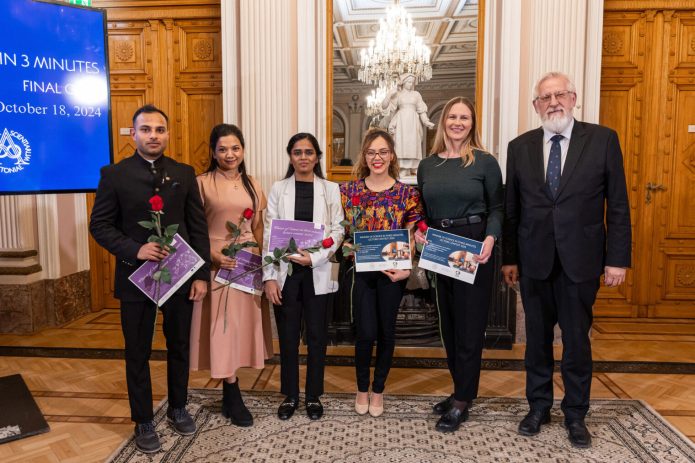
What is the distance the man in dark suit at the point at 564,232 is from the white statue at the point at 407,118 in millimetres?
1688

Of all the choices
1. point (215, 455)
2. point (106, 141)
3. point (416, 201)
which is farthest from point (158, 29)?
point (215, 455)

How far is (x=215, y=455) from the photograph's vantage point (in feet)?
8.25

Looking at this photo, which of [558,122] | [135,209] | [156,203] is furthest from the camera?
[558,122]

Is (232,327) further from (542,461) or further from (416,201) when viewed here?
(542,461)

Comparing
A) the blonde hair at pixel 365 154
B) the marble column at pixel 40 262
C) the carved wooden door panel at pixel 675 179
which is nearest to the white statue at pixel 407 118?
the blonde hair at pixel 365 154

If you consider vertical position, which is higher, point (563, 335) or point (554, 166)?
point (554, 166)

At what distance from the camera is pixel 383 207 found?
273 centimetres

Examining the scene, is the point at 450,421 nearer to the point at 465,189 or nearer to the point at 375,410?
the point at 375,410

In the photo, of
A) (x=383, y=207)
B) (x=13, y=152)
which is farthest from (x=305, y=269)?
(x=13, y=152)

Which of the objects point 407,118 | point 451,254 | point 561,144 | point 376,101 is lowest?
point 451,254

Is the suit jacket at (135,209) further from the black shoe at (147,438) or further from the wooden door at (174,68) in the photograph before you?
the wooden door at (174,68)

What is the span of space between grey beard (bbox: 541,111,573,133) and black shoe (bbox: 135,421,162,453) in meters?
2.50

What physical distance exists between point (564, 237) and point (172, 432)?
225 cm

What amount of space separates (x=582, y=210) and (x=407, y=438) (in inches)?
57.0
